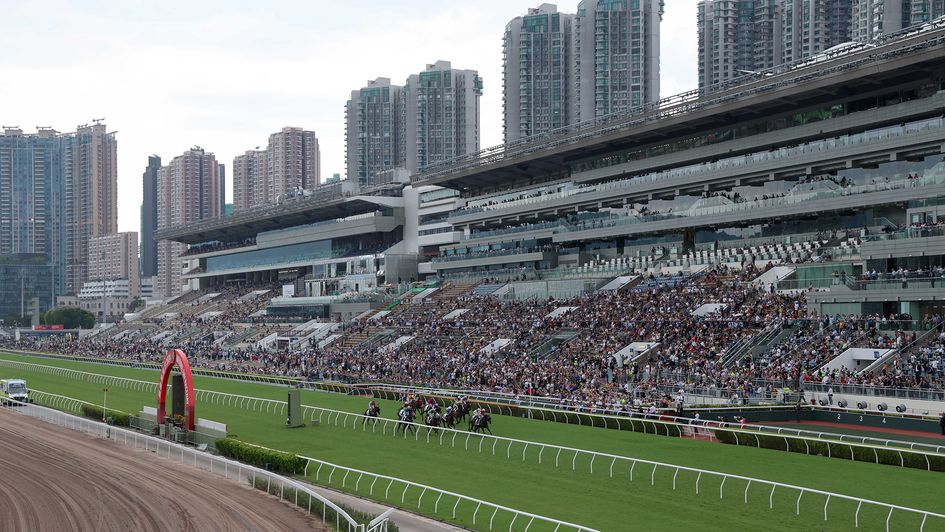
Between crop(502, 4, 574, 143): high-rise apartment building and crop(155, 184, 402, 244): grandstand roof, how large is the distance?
33589mm

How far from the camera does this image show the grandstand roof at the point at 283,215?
83.3 m

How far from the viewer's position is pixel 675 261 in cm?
5291

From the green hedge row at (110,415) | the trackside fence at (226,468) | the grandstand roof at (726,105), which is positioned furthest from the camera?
the grandstand roof at (726,105)

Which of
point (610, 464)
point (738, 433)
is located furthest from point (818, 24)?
point (610, 464)

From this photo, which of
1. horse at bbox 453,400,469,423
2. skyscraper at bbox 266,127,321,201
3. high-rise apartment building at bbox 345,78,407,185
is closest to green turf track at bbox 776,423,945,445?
horse at bbox 453,400,469,423

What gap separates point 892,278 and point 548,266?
2971 centimetres

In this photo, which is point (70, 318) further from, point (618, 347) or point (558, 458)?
point (558, 458)

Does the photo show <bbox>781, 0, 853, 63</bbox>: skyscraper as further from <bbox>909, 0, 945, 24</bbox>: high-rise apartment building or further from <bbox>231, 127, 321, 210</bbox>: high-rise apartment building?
<bbox>231, 127, 321, 210</bbox>: high-rise apartment building

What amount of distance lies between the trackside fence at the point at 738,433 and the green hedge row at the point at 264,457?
546 cm

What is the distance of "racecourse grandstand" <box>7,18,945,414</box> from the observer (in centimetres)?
3700

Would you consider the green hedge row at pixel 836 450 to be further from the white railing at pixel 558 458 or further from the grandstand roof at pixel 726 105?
the grandstand roof at pixel 726 105

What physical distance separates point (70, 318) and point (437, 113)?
189 feet

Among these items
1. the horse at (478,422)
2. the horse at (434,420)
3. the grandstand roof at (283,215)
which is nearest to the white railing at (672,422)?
the horse at (478,422)

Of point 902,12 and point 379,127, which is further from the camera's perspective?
point 379,127
